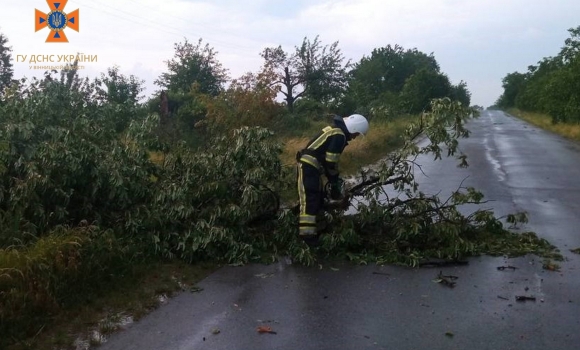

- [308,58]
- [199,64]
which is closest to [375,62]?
[308,58]

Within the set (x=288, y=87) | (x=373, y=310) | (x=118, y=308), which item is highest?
(x=288, y=87)

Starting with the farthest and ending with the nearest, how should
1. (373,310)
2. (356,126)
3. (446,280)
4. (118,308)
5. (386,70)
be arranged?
(386,70)
(356,126)
(446,280)
(118,308)
(373,310)

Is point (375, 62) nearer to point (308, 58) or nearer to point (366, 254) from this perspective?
point (308, 58)

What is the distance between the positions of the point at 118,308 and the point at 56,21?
10701 mm

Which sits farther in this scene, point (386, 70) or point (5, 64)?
point (386, 70)

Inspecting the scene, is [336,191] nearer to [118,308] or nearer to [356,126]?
[356,126]

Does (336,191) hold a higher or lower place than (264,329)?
higher

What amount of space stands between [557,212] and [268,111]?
1285cm

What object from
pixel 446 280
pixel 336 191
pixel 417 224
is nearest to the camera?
pixel 446 280

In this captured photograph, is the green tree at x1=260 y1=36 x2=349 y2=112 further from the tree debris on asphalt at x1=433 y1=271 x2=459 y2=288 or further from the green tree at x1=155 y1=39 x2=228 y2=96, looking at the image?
the tree debris on asphalt at x1=433 y1=271 x2=459 y2=288

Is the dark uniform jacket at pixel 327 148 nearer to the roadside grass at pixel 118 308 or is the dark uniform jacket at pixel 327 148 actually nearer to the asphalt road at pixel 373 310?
the asphalt road at pixel 373 310

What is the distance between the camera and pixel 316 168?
7188mm

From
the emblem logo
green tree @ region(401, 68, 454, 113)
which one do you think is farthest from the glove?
green tree @ region(401, 68, 454, 113)

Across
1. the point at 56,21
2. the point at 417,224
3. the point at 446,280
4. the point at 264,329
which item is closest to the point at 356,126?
the point at 417,224
